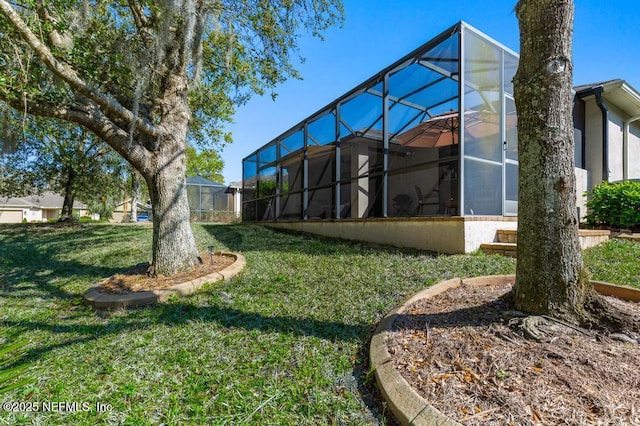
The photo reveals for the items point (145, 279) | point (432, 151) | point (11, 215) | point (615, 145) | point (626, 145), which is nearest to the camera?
point (145, 279)

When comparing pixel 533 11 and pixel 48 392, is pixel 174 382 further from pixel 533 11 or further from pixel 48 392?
pixel 533 11

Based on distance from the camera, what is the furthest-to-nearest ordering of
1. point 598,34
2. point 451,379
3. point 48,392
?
point 598,34, point 48,392, point 451,379

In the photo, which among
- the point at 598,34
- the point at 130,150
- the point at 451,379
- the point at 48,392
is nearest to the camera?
the point at 451,379

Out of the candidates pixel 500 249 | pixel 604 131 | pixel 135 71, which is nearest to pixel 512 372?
pixel 500 249

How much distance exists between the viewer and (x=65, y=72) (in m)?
2.92

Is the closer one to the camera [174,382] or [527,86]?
[174,382]

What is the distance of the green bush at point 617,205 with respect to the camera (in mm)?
5102

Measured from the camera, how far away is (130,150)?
357cm

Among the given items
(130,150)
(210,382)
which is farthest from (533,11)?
(130,150)

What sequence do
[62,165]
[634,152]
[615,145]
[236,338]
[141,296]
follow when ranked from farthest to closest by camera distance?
[62,165] → [634,152] → [615,145] → [141,296] → [236,338]

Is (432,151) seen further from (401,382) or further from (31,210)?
(31,210)

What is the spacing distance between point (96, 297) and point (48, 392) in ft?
5.24

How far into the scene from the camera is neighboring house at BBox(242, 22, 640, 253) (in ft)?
15.0

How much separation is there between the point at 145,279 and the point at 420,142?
5.67 m
